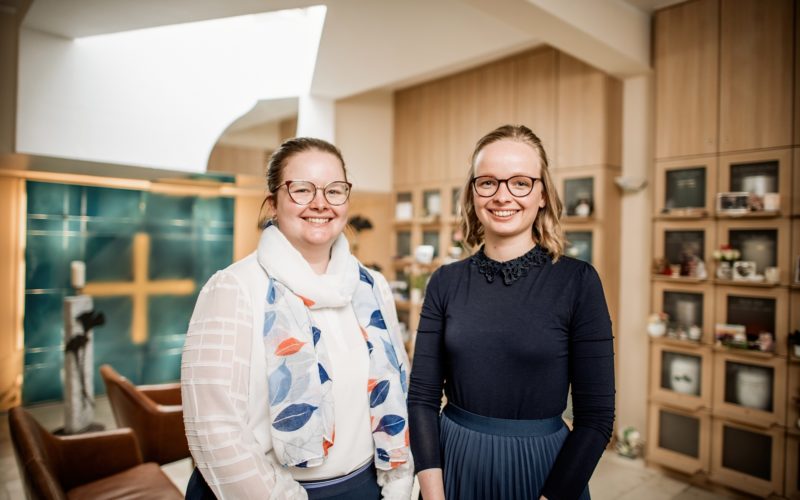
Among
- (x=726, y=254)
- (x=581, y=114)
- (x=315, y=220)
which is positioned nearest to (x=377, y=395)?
(x=315, y=220)

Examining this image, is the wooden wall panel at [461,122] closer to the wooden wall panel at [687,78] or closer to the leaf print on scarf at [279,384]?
the wooden wall panel at [687,78]

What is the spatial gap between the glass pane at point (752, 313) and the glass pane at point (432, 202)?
8.36 feet

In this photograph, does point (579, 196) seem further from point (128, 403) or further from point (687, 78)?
point (128, 403)

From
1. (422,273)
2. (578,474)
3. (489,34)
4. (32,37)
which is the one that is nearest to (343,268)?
(578,474)

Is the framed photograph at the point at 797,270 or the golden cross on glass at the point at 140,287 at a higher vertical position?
the framed photograph at the point at 797,270

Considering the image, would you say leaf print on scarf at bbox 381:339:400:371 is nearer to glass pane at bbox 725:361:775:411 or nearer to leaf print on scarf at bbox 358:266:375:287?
leaf print on scarf at bbox 358:266:375:287

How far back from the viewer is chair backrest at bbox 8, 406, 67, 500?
63.4 inches

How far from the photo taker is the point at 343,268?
1328 millimetres

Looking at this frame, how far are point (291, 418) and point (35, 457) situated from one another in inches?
47.0

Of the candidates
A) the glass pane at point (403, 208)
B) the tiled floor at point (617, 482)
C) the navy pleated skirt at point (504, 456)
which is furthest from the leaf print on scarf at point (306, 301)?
the glass pane at point (403, 208)

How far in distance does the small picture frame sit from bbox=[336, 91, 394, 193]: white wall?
3.24 m

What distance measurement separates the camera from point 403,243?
5367 mm

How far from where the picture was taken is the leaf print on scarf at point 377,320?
134cm

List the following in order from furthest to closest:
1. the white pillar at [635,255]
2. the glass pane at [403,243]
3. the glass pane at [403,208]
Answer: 1. the glass pane at [403,243]
2. the glass pane at [403,208]
3. the white pillar at [635,255]
